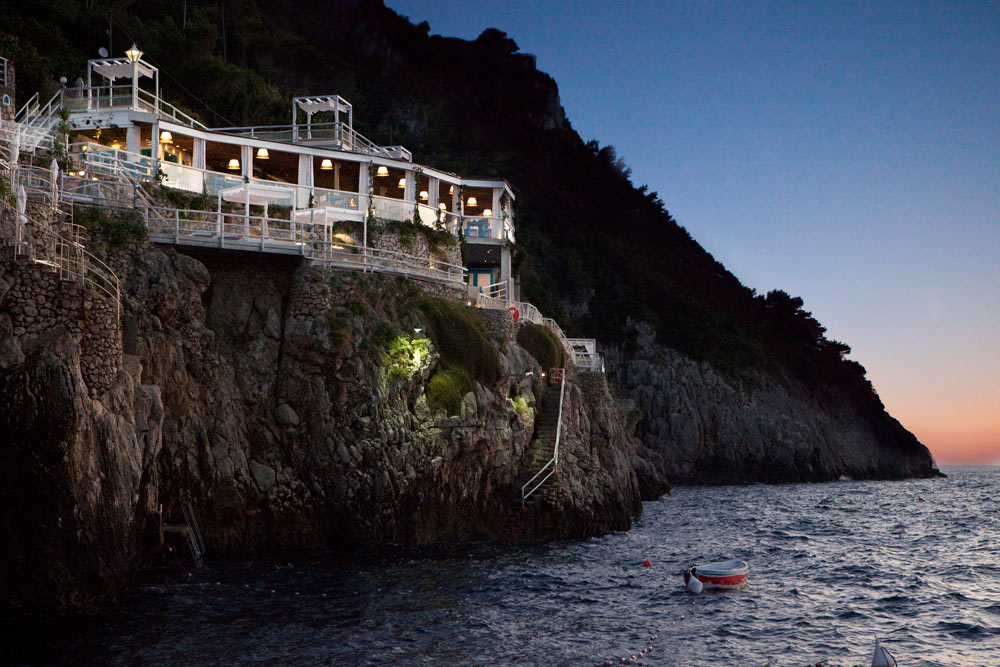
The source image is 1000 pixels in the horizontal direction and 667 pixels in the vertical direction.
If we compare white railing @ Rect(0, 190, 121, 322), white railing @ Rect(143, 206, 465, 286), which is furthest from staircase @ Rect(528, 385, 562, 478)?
white railing @ Rect(0, 190, 121, 322)

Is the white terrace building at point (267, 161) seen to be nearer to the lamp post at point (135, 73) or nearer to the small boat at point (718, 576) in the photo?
the lamp post at point (135, 73)

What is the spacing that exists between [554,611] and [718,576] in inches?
271

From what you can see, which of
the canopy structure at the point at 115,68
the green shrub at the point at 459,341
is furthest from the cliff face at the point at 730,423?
the canopy structure at the point at 115,68

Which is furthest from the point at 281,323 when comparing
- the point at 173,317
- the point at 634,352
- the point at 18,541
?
the point at 634,352

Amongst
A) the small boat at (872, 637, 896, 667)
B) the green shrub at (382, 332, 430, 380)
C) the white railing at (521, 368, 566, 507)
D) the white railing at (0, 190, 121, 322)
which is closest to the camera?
the small boat at (872, 637, 896, 667)

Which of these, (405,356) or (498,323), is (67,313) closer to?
(405,356)

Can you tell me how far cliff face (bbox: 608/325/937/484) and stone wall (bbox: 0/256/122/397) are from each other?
208ft

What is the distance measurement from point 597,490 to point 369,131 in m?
65.2

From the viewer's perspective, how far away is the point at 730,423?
8912 cm

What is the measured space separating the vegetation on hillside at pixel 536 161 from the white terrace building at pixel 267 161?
25.8 metres

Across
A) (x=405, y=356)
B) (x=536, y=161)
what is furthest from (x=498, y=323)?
(x=536, y=161)

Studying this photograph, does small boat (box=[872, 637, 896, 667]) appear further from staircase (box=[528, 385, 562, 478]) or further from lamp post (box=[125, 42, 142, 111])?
lamp post (box=[125, 42, 142, 111])

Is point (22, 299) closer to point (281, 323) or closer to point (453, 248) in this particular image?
point (281, 323)

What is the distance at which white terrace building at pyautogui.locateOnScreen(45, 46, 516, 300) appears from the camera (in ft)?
127
